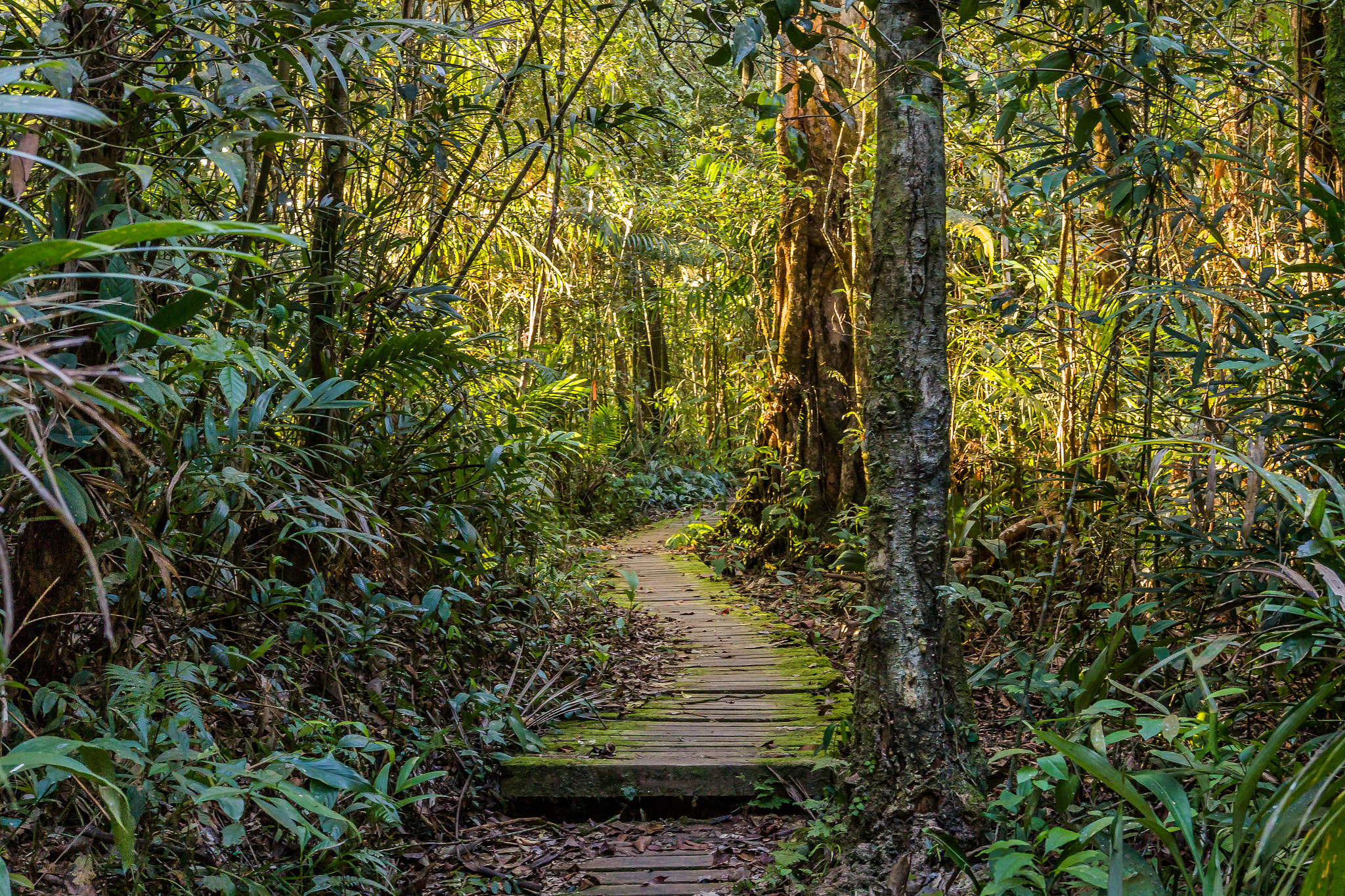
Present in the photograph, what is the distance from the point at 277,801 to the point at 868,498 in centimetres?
194

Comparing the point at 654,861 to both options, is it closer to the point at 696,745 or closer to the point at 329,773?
the point at 696,745

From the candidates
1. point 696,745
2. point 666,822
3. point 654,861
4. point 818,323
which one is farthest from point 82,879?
point 818,323

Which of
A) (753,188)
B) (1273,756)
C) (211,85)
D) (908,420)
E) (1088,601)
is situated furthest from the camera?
(753,188)

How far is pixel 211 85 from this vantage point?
243 centimetres

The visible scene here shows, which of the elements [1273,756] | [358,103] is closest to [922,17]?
[358,103]

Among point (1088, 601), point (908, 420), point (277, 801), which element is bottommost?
point (1088, 601)

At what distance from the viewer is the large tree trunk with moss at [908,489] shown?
2.78 meters

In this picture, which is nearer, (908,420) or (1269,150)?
(908,420)

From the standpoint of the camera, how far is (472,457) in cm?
436

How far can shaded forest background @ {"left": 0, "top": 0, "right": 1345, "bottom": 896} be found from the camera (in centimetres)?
197

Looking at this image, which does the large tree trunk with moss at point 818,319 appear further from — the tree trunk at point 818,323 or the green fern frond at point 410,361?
the green fern frond at point 410,361

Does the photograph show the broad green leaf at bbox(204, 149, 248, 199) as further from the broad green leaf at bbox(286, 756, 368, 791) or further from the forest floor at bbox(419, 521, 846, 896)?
the forest floor at bbox(419, 521, 846, 896)

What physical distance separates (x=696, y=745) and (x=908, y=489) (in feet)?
5.58

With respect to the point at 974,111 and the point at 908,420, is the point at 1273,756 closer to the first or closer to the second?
the point at 908,420
